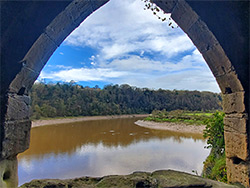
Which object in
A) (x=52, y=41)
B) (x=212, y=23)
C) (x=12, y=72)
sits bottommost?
(x=12, y=72)

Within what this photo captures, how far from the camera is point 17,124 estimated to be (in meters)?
1.55

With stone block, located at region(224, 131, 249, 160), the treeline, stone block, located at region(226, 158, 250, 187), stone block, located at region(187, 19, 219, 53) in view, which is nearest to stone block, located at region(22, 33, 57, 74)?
stone block, located at region(187, 19, 219, 53)

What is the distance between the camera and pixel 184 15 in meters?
1.86

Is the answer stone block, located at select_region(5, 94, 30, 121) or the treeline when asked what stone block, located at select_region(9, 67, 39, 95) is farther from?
the treeline

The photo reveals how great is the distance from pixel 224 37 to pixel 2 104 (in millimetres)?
2322

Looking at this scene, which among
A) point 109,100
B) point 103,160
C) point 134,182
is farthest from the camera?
point 109,100

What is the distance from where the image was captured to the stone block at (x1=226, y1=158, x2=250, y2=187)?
1724 millimetres

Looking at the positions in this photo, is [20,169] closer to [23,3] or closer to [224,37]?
[23,3]

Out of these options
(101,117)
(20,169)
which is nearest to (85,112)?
(101,117)

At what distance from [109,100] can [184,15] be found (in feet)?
123

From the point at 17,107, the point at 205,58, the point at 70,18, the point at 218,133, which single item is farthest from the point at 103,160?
the point at 70,18

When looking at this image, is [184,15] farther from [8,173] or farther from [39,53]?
[8,173]

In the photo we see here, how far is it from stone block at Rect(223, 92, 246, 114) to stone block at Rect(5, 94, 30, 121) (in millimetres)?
2229

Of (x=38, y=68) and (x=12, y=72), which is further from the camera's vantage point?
(x=38, y=68)
